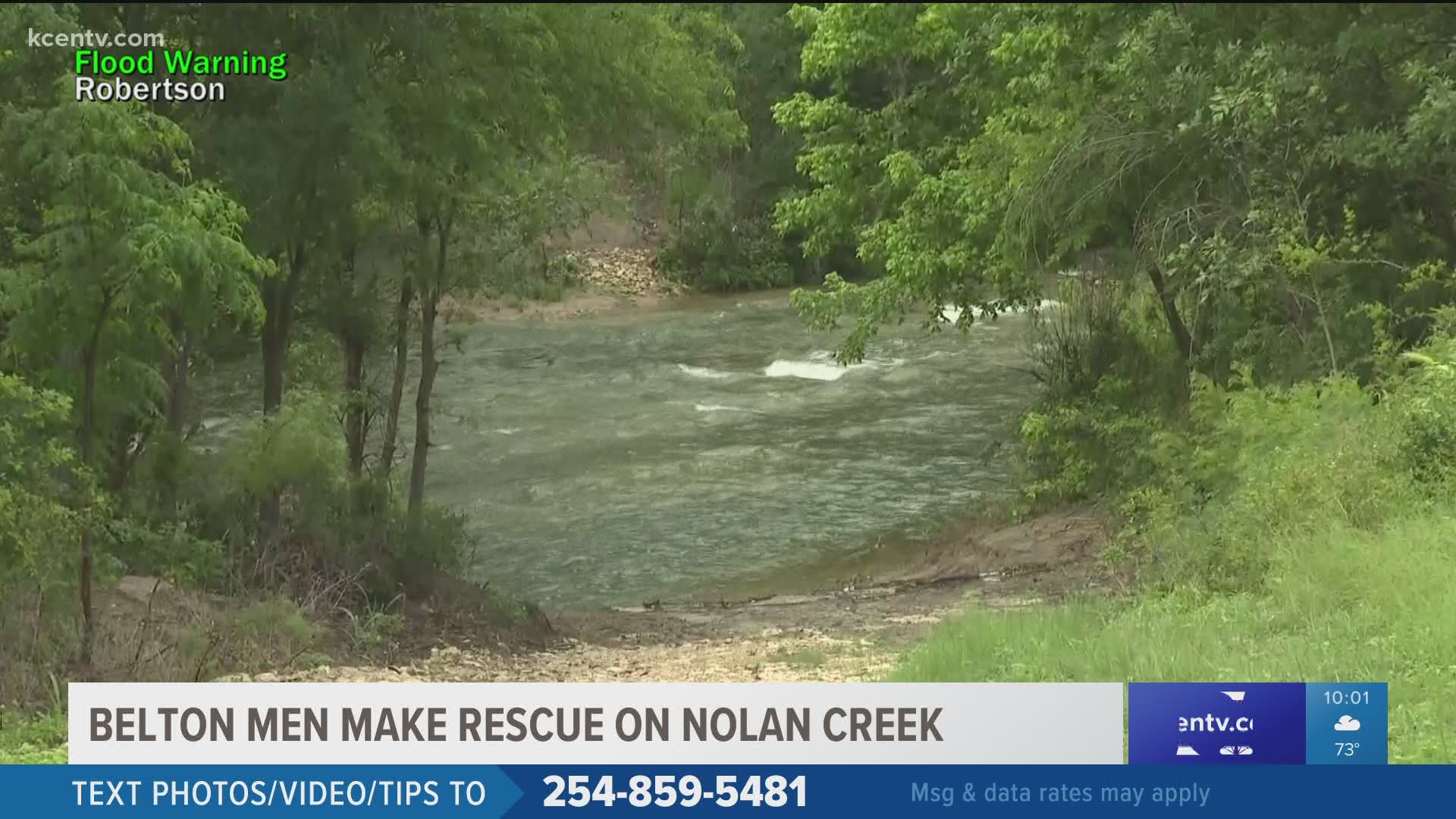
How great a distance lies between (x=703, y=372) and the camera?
33.0 meters

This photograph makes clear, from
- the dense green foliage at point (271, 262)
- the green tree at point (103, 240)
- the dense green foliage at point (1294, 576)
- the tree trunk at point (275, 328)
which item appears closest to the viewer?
the dense green foliage at point (1294, 576)

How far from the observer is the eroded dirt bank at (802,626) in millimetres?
10570

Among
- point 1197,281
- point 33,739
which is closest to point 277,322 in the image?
point 33,739

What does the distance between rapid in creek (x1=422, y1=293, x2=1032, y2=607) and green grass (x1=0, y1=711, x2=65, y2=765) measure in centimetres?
996

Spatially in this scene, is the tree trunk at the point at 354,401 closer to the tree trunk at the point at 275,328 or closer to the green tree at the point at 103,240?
the tree trunk at the point at 275,328

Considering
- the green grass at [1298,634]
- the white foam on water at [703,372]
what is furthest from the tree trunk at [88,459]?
the white foam on water at [703,372]

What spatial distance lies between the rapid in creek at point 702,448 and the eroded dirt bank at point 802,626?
1.96m

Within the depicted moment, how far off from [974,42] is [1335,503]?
30.9ft

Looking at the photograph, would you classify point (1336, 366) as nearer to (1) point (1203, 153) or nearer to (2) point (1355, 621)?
(1) point (1203, 153)

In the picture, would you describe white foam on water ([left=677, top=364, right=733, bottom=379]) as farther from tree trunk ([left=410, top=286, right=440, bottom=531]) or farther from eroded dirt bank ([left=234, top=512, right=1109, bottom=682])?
tree trunk ([left=410, top=286, right=440, bottom=531])

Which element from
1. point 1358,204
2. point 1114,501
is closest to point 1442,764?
point 1358,204

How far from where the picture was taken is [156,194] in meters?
9.49

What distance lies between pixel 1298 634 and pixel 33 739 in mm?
5794

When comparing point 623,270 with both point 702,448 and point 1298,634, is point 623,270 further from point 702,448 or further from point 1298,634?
point 1298,634
